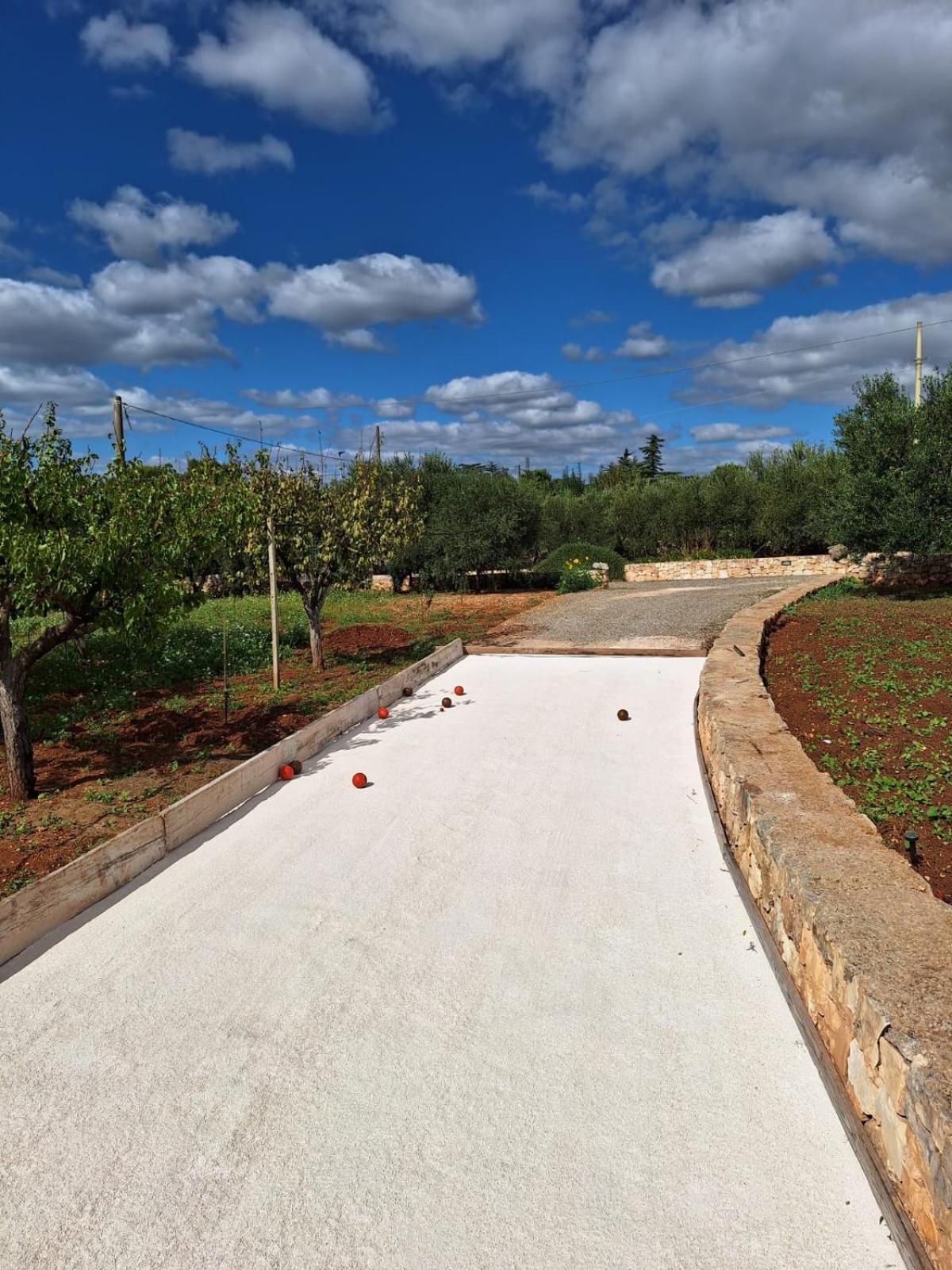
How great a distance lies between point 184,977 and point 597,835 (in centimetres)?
254

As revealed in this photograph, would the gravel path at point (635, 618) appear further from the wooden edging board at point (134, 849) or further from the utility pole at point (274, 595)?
the wooden edging board at point (134, 849)

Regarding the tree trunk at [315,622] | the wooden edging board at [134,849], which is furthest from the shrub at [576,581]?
the wooden edging board at [134,849]

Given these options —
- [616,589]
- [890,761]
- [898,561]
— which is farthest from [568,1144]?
[616,589]

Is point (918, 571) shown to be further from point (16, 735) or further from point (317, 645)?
point (16, 735)

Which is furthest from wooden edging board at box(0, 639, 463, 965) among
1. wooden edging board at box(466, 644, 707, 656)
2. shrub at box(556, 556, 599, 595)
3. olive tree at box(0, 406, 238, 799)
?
shrub at box(556, 556, 599, 595)

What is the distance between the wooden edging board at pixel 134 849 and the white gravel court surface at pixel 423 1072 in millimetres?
132

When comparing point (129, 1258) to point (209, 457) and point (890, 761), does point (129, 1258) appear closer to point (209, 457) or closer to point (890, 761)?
point (890, 761)

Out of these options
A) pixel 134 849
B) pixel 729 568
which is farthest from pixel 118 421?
pixel 729 568

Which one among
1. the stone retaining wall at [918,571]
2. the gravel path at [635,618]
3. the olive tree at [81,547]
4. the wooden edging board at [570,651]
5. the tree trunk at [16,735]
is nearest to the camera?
the olive tree at [81,547]

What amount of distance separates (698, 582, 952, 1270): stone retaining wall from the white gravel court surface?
0.20m

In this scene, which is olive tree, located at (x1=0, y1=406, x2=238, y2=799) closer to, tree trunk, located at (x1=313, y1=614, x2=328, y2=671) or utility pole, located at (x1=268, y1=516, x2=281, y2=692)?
utility pole, located at (x1=268, y1=516, x2=281, y2=692)

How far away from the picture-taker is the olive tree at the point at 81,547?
5035mm

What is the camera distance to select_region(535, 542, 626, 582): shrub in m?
24.8

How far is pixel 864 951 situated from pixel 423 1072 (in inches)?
63.2
